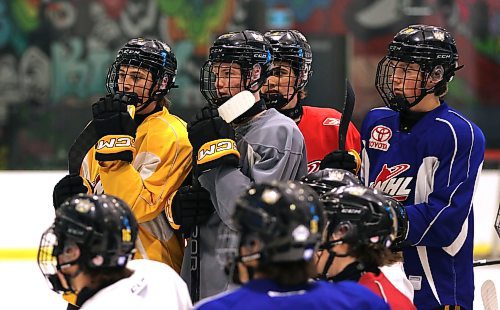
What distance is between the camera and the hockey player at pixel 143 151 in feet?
9.74

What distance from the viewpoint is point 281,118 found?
9.66 feet

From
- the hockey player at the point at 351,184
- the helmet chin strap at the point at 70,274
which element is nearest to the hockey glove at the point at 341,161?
the hockey player at the point at 351,184

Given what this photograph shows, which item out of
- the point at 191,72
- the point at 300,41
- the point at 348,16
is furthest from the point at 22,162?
the point at 300,41

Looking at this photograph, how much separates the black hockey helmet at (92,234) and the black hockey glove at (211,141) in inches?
20.6

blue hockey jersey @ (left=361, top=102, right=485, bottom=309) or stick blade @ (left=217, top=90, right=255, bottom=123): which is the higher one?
stick blade @ (left=217, top=90, right=255, bottom=123)

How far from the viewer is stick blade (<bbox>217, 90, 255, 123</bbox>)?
2.84 metres

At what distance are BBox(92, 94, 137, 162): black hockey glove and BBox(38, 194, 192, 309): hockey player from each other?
2.08 feet

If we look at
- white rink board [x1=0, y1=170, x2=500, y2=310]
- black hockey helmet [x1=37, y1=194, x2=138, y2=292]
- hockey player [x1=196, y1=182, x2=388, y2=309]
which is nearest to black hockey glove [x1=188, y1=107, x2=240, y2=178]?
black hockey helmet [x1=37, y1=194, x2=138, y2=292]

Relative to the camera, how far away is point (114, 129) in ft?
9.74

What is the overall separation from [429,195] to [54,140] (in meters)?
5.53

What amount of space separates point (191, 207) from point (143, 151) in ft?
0.98

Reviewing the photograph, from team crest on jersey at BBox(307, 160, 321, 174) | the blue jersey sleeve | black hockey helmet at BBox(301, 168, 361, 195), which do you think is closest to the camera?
black hockey helmet at BBox(301, 168, 361, 195)

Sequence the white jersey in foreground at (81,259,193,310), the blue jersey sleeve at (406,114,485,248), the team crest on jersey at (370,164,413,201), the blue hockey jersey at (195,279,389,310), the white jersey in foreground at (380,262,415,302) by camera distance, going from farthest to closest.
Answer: the team crest on jersey at (370,164,413,201) < the blue jersey sleeve at (406,114,485,248) < the white jersey in foreground at (380,262,415,302) < the white jersey in foreground at (81,259,193,310) < the blue hockey jersey at (195,279,389,310)

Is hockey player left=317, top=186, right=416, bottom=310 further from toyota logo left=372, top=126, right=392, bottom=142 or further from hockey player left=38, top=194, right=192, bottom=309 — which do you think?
toyota logo left=372, top=126, right=392, bottom=142
